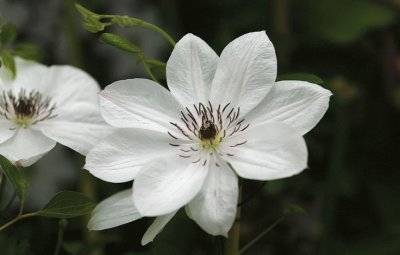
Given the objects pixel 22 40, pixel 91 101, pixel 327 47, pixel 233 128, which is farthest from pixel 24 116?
pixel 327 47

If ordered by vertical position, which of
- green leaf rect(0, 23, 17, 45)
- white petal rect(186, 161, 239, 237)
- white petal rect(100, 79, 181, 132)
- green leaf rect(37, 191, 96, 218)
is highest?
green leaf rect(0, 23, 17, 45)

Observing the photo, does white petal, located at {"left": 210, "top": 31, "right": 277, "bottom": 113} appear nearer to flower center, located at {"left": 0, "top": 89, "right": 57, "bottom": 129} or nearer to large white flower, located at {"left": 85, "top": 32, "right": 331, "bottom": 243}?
large white flower, located at {"left": 85, "top": 32, "right": 331, "bottom": 243}

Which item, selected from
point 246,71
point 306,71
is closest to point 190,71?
point 246,71

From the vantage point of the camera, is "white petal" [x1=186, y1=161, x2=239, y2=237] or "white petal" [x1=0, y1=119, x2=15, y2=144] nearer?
"white petal" [x1=186, y1=161, x2=239, y2=237]

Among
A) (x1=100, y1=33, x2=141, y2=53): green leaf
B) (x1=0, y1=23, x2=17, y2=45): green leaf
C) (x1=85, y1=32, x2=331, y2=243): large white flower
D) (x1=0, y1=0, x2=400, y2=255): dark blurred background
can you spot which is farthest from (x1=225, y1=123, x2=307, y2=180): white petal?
(x1=0, y1=0, x2=400, y2=255): dark blurred background

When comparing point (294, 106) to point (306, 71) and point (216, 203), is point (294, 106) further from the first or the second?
point (306, 71)

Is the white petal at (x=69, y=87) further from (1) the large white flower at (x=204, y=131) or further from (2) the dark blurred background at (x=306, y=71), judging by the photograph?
(2) the dark blurred background at (x=306, y=71)
